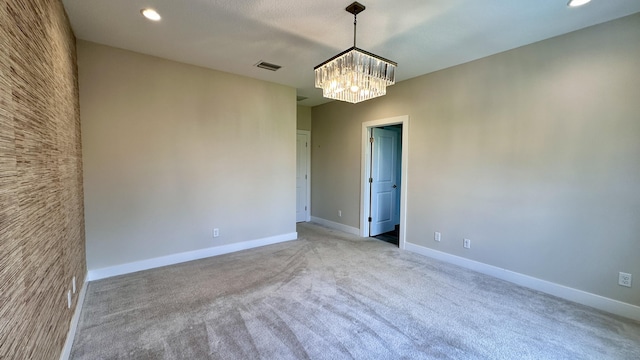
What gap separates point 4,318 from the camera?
95 centimetres

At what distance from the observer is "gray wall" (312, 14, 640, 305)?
2.39m

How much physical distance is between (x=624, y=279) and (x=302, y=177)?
4960 millimetres

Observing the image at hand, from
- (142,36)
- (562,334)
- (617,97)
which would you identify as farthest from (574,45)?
(142,36)

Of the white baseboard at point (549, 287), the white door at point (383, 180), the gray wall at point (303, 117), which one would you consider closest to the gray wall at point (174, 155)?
the gray wall at point (303, 117)

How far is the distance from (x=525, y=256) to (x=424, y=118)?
2.16 meters

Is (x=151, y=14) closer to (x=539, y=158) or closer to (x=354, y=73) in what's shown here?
(x=354, y=73)

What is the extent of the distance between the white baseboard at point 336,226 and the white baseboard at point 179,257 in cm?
112

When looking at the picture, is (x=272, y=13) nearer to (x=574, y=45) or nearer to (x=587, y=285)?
(x=574, y=45)

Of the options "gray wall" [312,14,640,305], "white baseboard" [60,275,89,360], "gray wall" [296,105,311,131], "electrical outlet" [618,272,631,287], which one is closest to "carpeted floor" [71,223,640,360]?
"white baseboard" [60,275,89,360]

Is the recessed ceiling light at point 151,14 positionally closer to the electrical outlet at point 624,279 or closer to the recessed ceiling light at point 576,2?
the recessed ceiling light at point 576,2

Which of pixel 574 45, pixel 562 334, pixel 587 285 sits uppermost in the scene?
pixel 574 45

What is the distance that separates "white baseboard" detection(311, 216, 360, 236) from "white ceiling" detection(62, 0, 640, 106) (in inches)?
121

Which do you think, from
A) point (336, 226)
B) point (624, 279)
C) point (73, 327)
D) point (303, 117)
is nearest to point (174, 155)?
point (73, 327)

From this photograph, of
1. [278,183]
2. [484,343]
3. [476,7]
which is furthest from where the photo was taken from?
[278,183]
